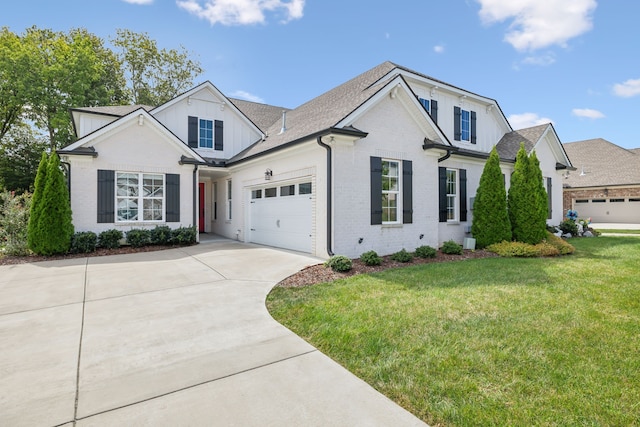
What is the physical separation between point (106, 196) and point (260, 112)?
30.1ft

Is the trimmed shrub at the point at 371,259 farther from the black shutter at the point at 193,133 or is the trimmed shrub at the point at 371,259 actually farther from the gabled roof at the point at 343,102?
the black shutter at the point at 193,133

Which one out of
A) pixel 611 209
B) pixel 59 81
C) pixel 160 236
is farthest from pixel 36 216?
pixel 611 209

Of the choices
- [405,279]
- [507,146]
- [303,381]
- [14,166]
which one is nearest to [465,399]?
[303,381]

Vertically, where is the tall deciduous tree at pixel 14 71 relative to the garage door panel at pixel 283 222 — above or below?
above

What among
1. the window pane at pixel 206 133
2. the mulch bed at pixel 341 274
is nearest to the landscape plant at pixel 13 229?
the window pane at pixel 206 133

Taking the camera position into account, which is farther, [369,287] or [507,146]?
[507,146]

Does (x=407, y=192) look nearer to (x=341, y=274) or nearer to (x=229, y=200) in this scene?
(x=341, y=274)

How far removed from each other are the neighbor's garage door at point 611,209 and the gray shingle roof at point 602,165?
5.35 ft

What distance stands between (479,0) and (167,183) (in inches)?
483

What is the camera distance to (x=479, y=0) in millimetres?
10102

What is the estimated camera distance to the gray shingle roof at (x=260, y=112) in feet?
53.8

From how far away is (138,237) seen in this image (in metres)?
10.8

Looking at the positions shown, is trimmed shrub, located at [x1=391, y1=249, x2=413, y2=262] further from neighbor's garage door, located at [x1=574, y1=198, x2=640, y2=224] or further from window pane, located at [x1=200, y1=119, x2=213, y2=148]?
neighbor's garage door, located at [x1=574, y1=198, x2=640, y2=224]

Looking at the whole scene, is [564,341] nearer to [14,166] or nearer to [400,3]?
[400,3]
